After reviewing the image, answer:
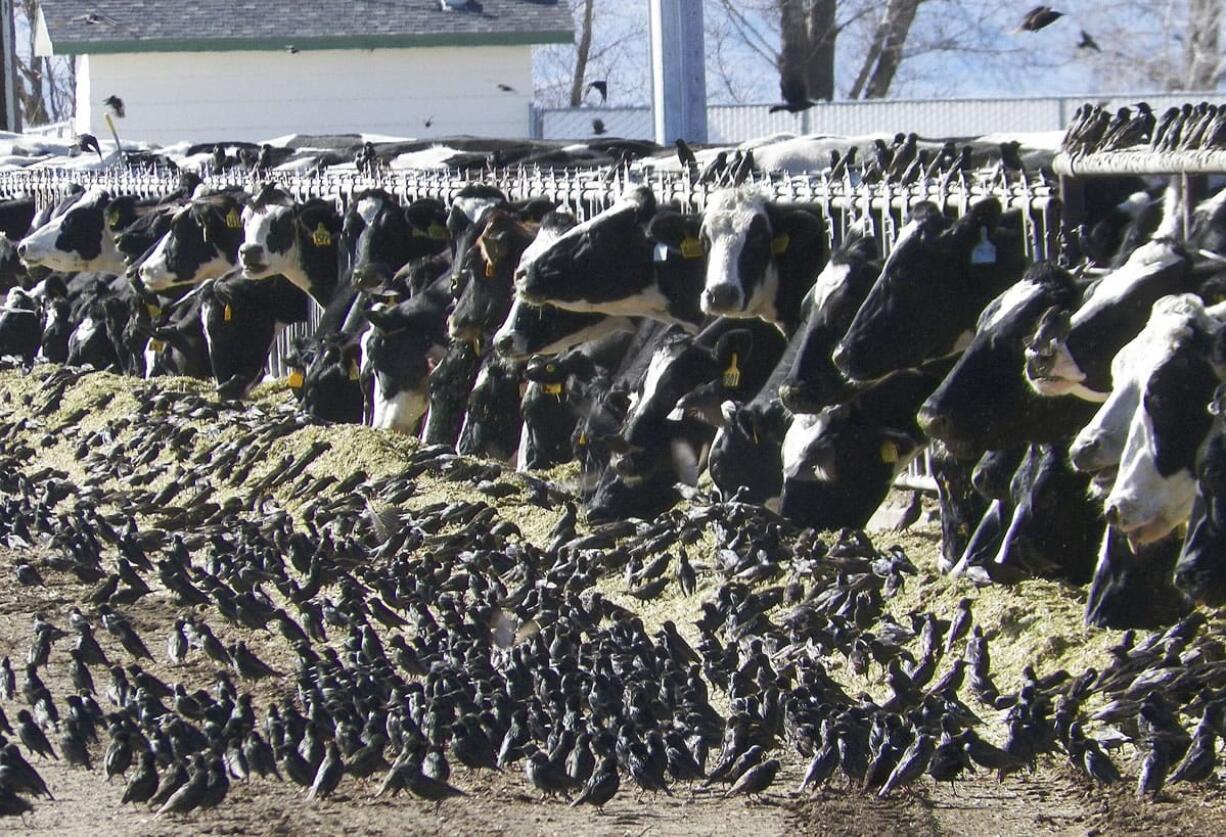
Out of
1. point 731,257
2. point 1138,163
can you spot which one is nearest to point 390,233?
point 731,257

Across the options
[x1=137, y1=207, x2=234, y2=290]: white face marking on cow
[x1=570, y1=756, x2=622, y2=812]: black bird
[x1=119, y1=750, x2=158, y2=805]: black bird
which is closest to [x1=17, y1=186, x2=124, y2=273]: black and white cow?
[x1=137, y1=207, x2=234, y2=290]: white face marking on cow

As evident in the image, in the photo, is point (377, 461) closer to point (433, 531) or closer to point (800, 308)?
point (433, 531)

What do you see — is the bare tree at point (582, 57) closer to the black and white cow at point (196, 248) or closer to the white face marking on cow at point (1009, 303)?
the black and white cow at point (196, 248)

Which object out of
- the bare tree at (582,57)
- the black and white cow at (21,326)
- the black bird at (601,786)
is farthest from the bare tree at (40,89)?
the black bird at (601,786)

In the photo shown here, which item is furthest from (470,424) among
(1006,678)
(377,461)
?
(1006,678)

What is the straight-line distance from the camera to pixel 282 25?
109ft

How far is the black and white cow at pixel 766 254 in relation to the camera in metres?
10.5

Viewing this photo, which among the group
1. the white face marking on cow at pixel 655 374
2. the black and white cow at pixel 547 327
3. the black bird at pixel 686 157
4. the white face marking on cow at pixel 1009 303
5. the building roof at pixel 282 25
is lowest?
the white face marking on cow at pixel 655 374

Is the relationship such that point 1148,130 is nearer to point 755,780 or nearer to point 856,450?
point 856,450

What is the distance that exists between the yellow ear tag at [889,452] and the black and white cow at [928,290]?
1.62 ft

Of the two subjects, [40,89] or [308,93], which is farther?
[40,89]

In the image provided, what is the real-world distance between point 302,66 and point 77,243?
14.3m

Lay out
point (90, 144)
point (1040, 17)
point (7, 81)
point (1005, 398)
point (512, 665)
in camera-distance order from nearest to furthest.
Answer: point (512, 665) → point (1005, 398) → point (1040, 17) → point (90, 144) → point (7, 81)

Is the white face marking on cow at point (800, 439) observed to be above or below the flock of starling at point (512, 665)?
above
